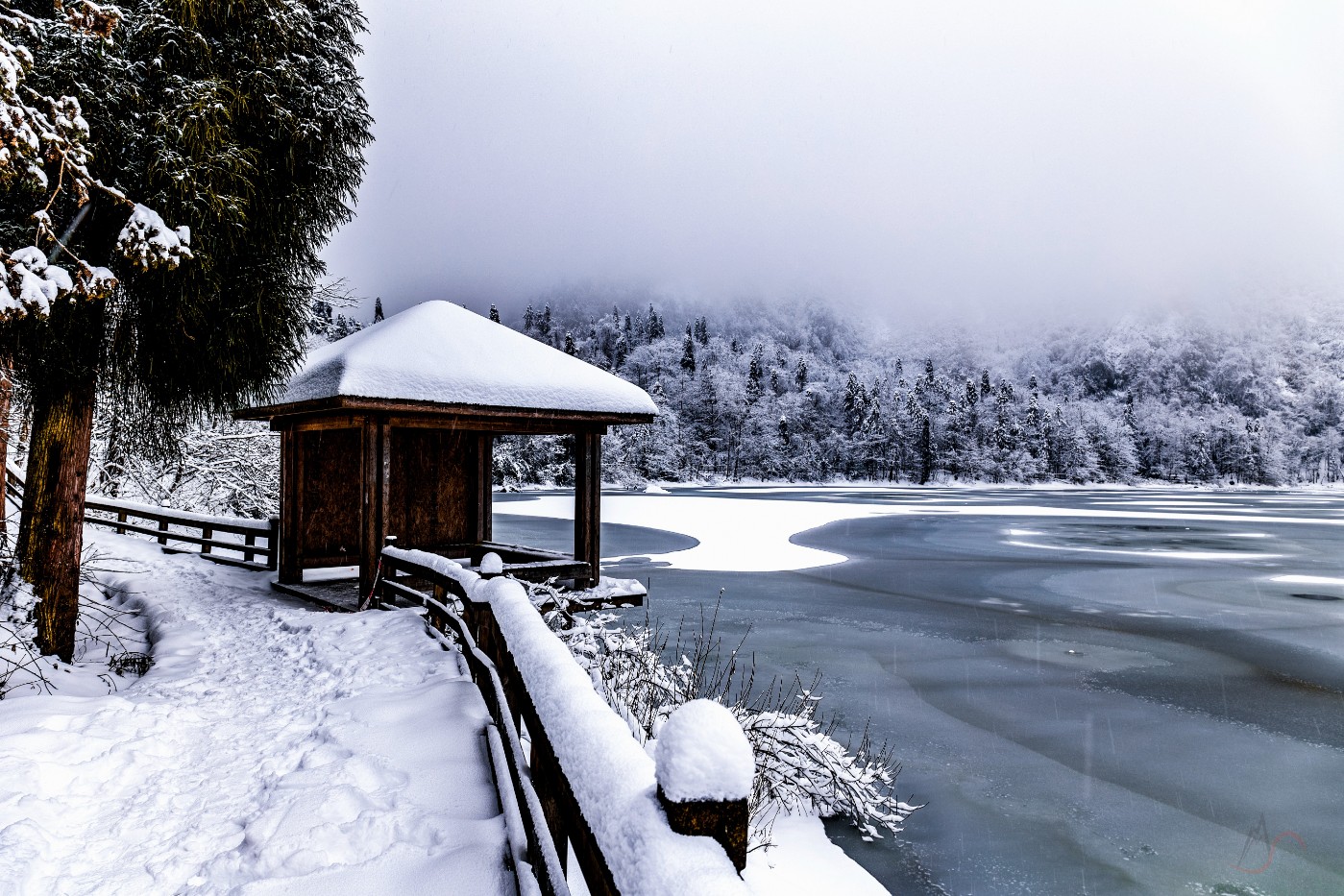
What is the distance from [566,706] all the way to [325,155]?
23.9 feet

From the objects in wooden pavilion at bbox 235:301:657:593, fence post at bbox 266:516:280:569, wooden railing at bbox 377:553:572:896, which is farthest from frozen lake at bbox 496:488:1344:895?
fence post at bbox 266:516:280:569

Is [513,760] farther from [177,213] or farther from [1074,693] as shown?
[1074,693]

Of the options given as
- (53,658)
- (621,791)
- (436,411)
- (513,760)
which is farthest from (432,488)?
(621,791)

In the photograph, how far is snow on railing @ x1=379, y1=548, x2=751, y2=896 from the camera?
4.69 feet

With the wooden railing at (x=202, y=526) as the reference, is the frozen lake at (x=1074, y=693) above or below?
below

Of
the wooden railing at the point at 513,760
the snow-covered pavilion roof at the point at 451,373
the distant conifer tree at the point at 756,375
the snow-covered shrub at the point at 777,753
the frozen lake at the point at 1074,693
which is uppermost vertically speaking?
the distant conifer tree at the point at 756,375

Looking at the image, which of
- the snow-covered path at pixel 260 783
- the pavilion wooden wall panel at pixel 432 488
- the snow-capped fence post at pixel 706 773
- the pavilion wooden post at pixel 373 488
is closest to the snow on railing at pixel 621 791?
the snow-capped fence post at pixel 706 773

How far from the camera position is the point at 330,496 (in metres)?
11.4

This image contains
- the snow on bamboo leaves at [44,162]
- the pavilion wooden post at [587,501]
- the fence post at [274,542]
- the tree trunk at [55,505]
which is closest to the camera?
the snow on bamboo leaves at [44,162]

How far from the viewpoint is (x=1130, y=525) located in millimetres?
31938

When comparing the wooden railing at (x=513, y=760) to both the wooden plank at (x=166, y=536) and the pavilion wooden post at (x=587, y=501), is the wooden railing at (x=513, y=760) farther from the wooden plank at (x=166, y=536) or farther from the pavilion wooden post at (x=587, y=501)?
the wooden plank at (x=166, y=536)

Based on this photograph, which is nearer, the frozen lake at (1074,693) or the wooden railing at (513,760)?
the wooden railing at (513,760)

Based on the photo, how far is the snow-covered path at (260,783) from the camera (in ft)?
9.49

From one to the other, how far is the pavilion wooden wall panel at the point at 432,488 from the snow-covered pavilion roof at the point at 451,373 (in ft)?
6.92
